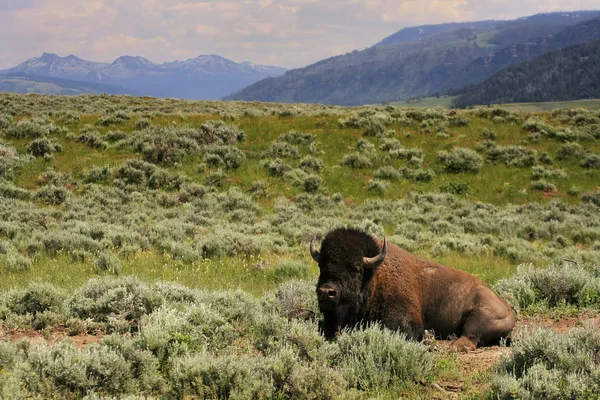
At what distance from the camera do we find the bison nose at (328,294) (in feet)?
18.5

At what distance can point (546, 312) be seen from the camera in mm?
8164

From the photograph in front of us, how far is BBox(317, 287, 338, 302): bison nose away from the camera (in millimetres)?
5636

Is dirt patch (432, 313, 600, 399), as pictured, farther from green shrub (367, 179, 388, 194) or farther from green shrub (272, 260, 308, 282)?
green shrub (367, 179, 388, 194)

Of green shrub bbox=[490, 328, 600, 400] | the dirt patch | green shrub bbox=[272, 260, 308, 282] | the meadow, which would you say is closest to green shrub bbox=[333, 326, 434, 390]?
the meadow

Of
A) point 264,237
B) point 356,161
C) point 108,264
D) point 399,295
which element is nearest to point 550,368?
point 399,295

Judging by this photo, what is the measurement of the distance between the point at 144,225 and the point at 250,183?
26.0 ft

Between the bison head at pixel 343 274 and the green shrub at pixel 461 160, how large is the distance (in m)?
20.8

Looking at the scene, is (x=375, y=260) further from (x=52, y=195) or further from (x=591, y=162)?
(x=591, y=162)

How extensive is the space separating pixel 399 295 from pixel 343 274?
1.12 m

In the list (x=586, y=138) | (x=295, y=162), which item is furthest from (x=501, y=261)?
(x=586, y=138)

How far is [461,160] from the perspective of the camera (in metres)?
25.6

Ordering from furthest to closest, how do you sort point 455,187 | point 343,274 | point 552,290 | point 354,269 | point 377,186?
1. point 455,187
2. point 377,186
3. point 552,290
4. point 354,269
5. point 343,274

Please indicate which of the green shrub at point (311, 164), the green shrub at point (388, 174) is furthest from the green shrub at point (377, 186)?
the green shrub at point (311, 164)

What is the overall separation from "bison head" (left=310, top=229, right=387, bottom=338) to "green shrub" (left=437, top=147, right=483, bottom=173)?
2076 centimetres
